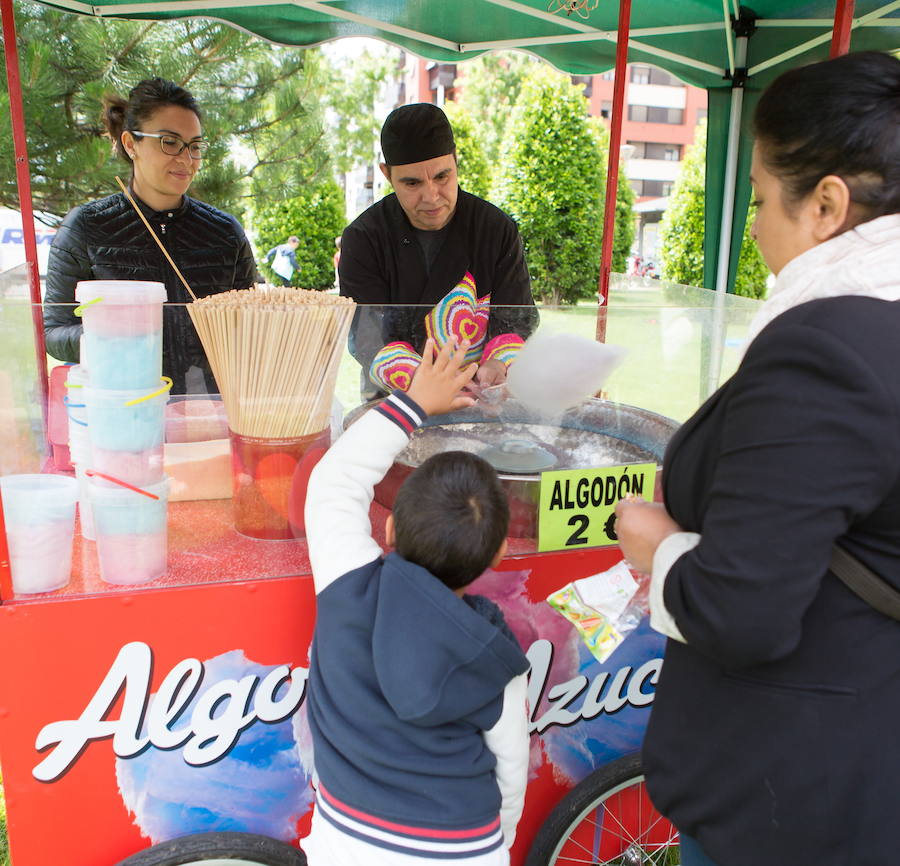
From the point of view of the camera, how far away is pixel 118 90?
11.2 ft

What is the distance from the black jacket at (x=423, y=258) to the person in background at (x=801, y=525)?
1215 millimetres

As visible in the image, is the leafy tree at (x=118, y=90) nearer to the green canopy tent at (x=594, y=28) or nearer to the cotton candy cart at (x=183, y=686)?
the green canopy tent at (x=594, y=28)

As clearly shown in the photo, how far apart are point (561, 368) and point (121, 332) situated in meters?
0.65

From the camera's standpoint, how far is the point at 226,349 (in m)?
1.08

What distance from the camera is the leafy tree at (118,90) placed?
3.20 metres

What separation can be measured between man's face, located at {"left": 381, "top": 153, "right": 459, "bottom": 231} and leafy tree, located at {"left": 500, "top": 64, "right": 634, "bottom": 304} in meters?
8.77

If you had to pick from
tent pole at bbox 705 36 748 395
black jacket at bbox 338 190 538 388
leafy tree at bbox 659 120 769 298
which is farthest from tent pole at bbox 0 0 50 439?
leafy tree at bbox 659 120 769 298

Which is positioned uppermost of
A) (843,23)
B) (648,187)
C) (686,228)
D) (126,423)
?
(648,187)

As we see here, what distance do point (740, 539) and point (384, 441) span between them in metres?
0.52

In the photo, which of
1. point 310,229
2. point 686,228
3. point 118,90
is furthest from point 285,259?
point 118,90

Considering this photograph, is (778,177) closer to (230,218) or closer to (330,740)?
(330,740)

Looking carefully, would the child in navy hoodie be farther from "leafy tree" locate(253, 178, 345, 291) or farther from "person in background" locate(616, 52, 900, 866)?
"leafy tree" locate(253, 178, 345, 291)

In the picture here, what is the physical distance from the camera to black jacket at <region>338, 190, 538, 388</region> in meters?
1.92

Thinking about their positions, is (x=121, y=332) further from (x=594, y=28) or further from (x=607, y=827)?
(x=594, y=28)
